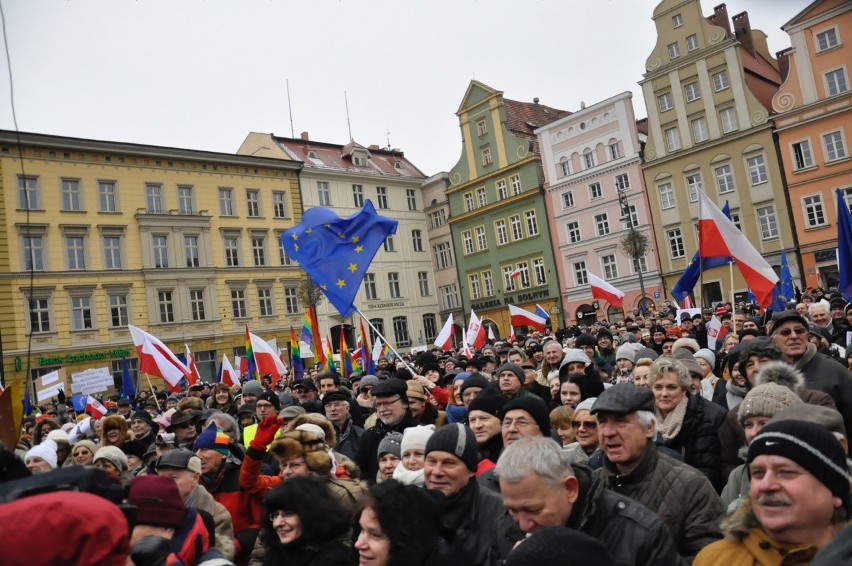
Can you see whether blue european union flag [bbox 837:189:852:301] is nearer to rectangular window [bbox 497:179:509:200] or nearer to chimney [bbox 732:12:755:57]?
rectangular window [bbox 497:179:509:200]

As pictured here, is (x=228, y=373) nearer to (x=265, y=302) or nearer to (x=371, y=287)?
(x=265, y=302)

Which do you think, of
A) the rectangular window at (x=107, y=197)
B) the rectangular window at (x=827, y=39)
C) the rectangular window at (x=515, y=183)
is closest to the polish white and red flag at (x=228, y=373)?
the rectangular window at (x=107, y=197)

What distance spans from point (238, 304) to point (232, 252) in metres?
3.09

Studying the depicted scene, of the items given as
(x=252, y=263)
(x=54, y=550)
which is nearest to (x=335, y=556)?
(x=54, y=550)

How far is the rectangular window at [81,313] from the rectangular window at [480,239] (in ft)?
79.8

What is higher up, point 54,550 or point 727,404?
point 54,550

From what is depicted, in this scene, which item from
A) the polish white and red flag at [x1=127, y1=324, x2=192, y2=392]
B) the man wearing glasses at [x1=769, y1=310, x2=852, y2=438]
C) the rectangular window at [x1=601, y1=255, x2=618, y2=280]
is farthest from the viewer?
the rectangular window at [x1=601, y1=255, x2=618, y2=280]

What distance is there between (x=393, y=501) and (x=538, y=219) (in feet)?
133

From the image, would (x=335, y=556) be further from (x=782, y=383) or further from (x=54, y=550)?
(x=782, y=383)

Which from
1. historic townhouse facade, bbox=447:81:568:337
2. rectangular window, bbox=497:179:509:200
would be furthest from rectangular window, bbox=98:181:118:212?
rectangular window, bbox=497:179:509:200

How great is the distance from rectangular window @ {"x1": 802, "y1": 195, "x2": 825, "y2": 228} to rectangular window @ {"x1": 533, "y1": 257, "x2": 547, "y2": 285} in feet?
48.8

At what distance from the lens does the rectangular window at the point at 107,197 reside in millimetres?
34344

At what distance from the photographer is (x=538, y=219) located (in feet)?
139

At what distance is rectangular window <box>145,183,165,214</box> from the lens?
36.0m
